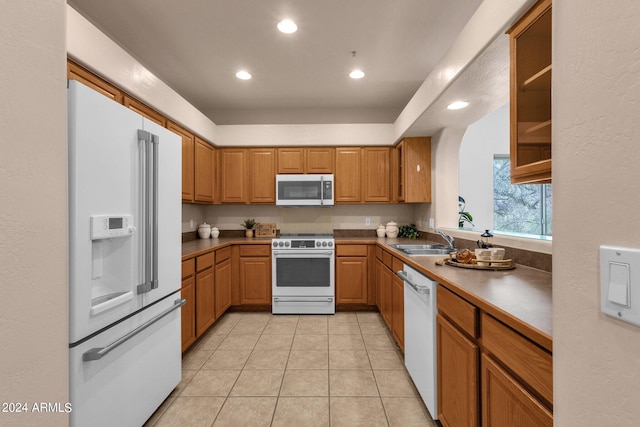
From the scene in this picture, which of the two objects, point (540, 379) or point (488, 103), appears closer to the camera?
point (540, 379)

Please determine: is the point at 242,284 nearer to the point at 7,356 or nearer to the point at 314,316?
the point at 314,316

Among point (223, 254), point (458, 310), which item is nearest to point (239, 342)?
point (223, 254)

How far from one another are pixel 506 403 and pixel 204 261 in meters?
2.55

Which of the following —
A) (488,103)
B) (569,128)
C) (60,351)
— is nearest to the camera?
(569,128)

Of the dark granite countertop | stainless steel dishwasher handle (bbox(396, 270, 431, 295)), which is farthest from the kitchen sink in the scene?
the dark granite countertop

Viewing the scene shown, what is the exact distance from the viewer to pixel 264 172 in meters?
Result: 4.04

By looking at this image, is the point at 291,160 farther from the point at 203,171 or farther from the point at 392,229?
the point at 392,229

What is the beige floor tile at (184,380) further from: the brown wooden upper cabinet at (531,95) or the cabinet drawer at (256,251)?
the brown wooden upper cabinet at (531,95)

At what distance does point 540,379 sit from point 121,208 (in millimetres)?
1770

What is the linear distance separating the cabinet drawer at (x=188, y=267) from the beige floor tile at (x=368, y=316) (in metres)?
1.88

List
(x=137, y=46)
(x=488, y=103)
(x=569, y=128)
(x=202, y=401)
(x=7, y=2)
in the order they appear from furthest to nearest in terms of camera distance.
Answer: (x=137, y=46)
(x=488, y=103)
(x=202, y=401)
(x=7, y=2)
(x=569, y=128)

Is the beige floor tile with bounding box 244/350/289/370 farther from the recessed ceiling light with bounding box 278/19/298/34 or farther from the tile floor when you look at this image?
the recessed ceiling light with bounding box 278/19/298/34

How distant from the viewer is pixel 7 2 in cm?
77

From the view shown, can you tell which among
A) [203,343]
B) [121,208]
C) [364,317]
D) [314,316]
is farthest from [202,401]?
[364,317]
